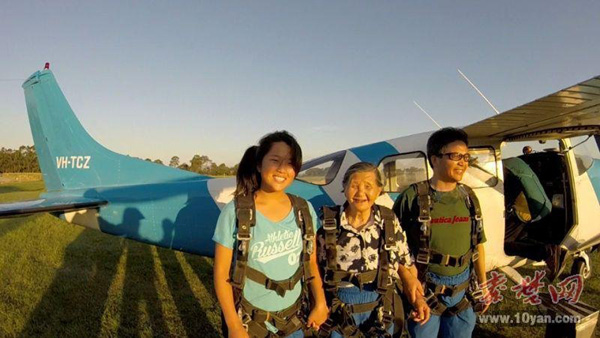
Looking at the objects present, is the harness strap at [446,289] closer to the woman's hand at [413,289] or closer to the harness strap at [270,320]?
the woman's hand at [413,289]

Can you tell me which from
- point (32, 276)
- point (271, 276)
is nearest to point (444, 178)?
point (271, 276)

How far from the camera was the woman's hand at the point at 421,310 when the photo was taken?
231 cm

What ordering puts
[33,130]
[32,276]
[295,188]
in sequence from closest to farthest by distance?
[295,188], [33,130], [32,276]

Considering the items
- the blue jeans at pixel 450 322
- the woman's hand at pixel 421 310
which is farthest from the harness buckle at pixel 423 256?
the woman's hand at pixel 421 310

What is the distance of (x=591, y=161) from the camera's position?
4.97 m

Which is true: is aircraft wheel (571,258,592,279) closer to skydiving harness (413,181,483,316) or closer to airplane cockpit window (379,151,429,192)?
airplane cockpit window (379,151,429,192)

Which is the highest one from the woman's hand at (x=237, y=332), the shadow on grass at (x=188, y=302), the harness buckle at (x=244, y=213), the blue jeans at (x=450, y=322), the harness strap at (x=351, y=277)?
the harness buckle at (x=244, y=213)

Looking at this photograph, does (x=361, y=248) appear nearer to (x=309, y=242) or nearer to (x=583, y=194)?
(x=309, y=242)

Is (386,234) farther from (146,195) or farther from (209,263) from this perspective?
(209,263)

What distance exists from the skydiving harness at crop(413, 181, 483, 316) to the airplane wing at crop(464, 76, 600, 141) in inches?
47.4

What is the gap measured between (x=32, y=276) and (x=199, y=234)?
483 centimetres

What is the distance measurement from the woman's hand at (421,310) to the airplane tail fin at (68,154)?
442 cm

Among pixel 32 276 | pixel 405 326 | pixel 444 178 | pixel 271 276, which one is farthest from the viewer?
pixel 32 276

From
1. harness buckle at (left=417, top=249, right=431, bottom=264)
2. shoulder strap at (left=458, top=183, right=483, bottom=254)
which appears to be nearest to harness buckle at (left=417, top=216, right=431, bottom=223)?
harness buckle at (left=417, top=249, right=431, bottom=264)
